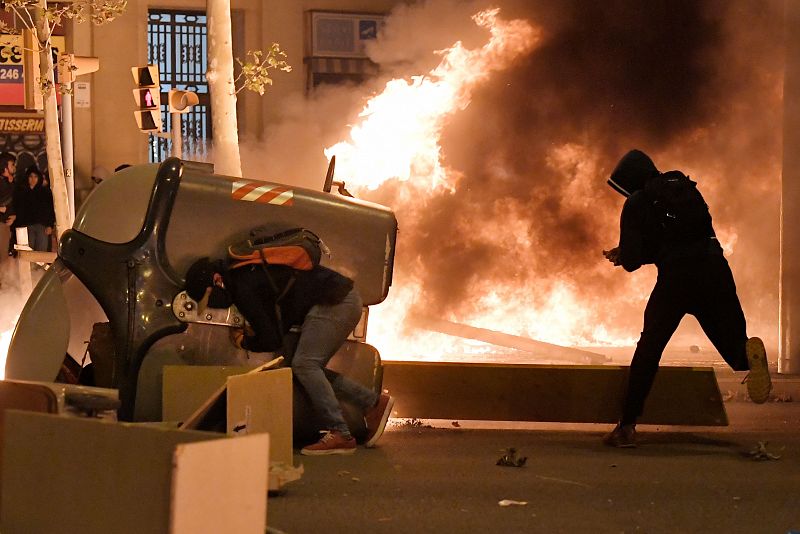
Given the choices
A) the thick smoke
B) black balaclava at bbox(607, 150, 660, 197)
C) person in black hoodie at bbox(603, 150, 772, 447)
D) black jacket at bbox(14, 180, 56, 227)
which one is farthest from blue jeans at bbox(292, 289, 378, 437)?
black jacket at bbox(14, 180, 56, 227)

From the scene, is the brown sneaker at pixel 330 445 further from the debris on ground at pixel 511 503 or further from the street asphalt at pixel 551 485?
the debris on ground at pixel 511 503

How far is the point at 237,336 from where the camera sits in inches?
277

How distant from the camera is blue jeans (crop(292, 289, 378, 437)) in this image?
275 inches

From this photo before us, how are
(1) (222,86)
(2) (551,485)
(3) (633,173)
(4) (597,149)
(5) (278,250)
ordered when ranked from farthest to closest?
(4) (597,149) → (1) (222,86) → (3) (633,173) → (5) (278,250) → (2) (551,485)

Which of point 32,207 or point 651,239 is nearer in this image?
point 651,239

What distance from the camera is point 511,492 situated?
234 inches

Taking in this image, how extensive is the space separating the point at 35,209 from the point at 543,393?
12.6 m

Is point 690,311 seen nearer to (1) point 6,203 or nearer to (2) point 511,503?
(2) point 511,503

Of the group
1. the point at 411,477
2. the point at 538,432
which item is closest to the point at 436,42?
the point at 538,432

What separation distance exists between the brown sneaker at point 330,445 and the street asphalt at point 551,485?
0.06 metres

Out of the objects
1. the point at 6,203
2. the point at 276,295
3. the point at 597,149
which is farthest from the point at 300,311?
the point at 6,203

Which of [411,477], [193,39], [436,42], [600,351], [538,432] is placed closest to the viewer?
[411,477]

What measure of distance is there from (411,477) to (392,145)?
8.76m

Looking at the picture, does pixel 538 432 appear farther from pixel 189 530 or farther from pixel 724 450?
pixel 189 530
